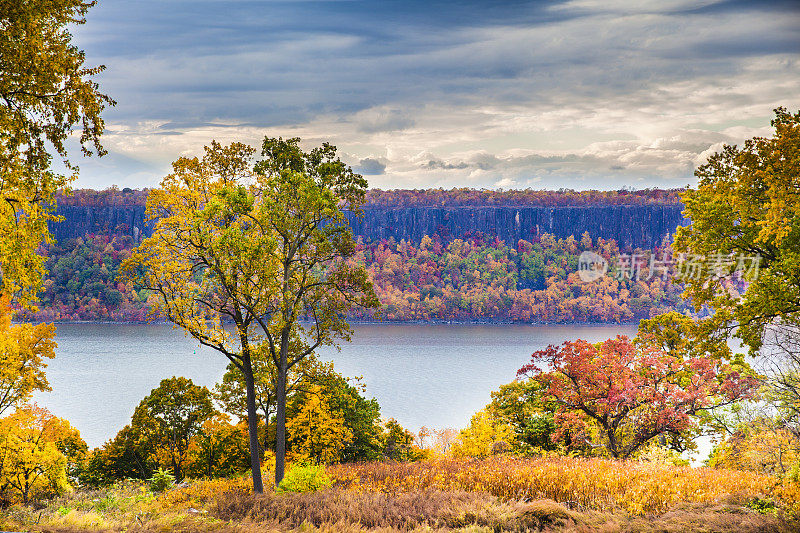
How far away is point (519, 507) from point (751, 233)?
8192 mm

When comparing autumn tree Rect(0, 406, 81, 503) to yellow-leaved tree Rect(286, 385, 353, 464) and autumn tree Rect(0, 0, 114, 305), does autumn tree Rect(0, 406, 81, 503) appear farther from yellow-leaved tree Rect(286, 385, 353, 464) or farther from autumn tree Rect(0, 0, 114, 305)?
autumn tree Rect(0, 0, 114, 305)

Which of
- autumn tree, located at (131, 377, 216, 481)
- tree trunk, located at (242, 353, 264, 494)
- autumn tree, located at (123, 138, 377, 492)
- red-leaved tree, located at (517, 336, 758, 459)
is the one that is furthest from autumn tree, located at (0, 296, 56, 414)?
red-leaved tree, located at (517, 336, 758, 459)

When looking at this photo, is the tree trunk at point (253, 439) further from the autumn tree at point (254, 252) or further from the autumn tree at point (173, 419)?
the autumn tree at point (173, 419)

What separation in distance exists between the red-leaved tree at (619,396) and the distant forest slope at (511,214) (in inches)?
4872

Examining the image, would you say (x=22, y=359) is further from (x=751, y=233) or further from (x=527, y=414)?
(x=751, y=233)

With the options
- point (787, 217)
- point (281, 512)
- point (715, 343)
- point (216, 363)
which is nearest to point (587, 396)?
point (715, 343)

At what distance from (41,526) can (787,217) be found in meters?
12.6

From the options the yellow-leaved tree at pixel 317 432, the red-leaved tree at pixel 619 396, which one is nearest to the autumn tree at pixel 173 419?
the yellow-leaved tree at pixel 317 432

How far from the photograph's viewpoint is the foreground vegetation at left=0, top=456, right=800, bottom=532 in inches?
296

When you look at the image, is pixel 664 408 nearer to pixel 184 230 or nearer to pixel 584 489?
pixel 584 489

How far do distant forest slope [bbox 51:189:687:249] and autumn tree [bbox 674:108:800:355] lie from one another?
128039 mm

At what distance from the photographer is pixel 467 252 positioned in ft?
469

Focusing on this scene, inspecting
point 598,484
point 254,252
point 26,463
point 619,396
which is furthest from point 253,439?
point 619,396

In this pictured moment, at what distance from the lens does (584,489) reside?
911cm
